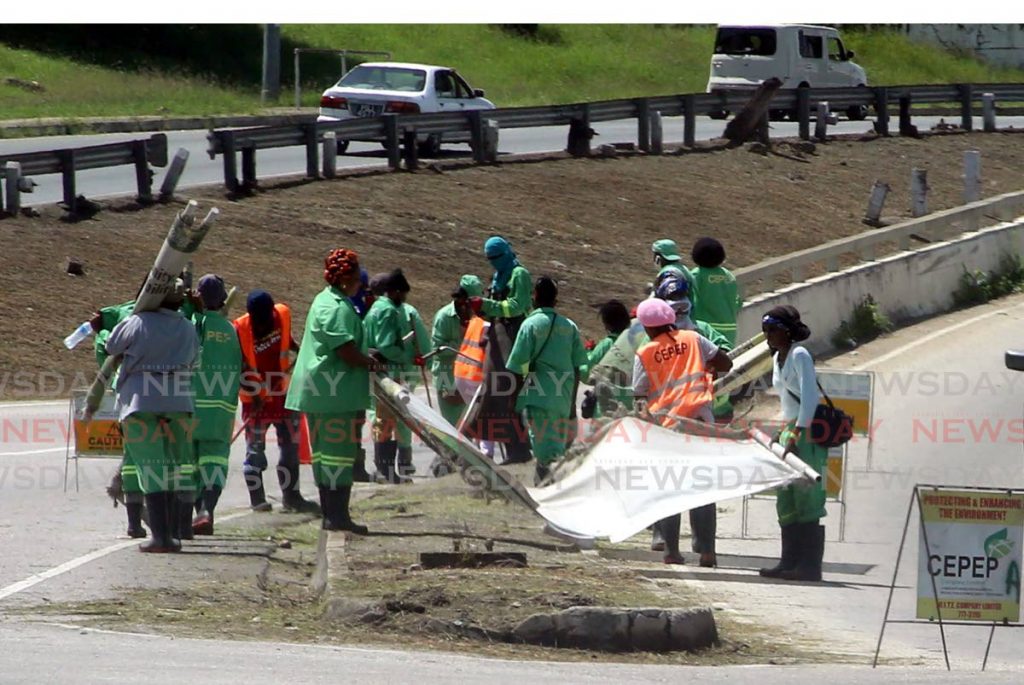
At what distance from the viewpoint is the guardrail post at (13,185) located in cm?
2227

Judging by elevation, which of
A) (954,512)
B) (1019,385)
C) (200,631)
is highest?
(954,512)

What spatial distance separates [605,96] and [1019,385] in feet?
113

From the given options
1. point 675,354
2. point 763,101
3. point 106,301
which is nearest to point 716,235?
point 763,101

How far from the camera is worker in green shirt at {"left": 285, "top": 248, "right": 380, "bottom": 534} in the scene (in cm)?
1088

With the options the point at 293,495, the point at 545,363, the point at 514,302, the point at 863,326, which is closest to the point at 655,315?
the point at 545,363

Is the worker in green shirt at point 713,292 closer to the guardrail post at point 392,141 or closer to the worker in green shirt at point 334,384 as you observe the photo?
the worker in green shirt at point 334,384

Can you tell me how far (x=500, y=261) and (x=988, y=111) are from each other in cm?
2616

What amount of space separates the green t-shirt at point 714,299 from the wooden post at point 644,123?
17834 mm

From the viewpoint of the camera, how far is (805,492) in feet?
35.4

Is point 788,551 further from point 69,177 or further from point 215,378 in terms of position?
point 69,177

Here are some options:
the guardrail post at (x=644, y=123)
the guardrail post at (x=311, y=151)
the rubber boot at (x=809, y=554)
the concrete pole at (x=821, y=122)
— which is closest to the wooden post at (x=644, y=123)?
the guardrail post at (x=644, y=123)

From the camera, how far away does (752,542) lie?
41.9 ft

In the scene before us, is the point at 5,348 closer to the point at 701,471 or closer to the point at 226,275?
the point at 226,275

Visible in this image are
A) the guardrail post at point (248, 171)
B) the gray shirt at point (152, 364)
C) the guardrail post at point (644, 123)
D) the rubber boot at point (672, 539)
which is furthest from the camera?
the guardrail post at point (644, 123)
